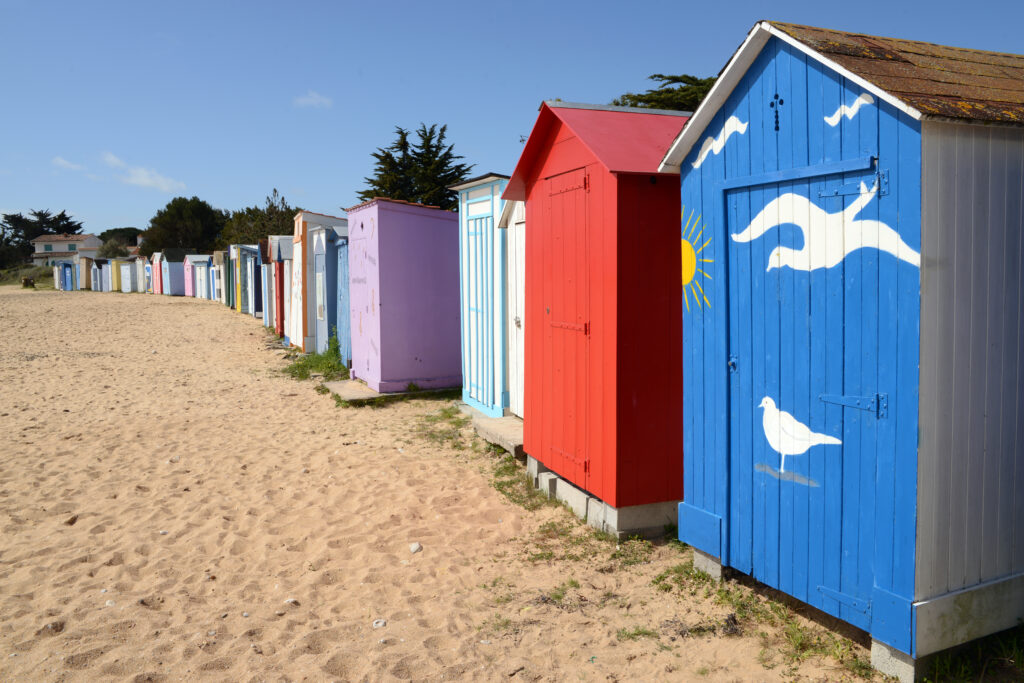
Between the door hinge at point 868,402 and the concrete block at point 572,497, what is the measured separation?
2.30 m

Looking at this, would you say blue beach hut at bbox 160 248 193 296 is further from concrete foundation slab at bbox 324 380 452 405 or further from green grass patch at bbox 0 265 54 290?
concrete foundation slab at bbox 324 380 452 405

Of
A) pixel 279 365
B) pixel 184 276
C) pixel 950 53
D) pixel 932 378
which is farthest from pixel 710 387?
pixel 184 276

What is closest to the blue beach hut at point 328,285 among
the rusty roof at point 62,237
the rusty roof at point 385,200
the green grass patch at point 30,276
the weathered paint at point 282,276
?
the rusty roof at point 385,200

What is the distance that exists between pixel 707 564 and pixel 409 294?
693cm

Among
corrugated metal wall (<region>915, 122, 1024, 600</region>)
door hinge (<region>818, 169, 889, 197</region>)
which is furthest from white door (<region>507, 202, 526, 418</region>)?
corrugated metal wall (<region>915, 122, 1024, 600</region>)

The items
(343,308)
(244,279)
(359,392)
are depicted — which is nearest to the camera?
(359,392)

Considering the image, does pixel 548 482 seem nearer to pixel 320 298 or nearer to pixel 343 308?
pixel 343 308

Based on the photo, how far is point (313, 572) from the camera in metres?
4.58

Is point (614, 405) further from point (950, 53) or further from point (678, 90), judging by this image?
point (678, 90)

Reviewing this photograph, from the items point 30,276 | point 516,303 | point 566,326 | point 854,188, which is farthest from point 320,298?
point 30,276

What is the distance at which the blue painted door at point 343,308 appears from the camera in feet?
40.9

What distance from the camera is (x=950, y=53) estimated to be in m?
3.86

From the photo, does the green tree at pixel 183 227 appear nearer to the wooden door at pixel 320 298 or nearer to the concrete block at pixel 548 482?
the wooden door at pixel 320 298

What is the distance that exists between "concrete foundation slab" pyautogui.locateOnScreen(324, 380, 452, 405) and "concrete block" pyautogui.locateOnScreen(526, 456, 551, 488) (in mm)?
4409
